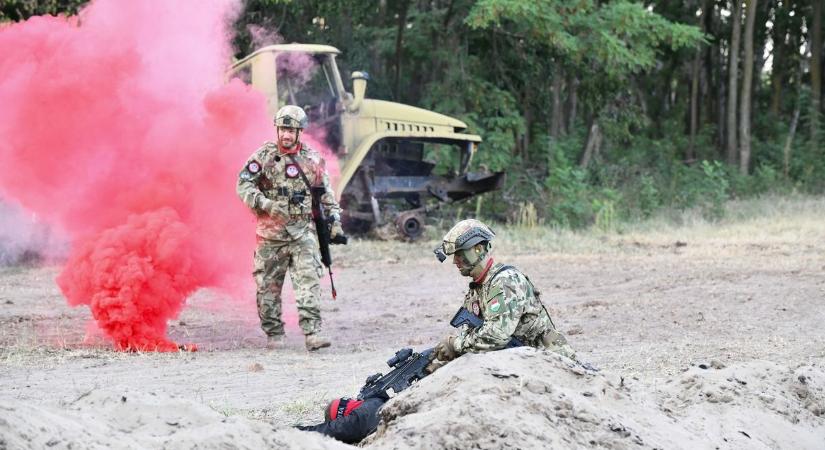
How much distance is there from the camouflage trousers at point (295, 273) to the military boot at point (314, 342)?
0.14 feet

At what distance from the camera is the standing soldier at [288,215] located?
345 inches

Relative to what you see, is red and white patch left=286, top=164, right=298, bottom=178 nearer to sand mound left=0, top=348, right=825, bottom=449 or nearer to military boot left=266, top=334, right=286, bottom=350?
military boot left=266, top=334, right=286, bottom=350

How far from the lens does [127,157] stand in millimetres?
9461

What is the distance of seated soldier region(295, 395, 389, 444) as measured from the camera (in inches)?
219

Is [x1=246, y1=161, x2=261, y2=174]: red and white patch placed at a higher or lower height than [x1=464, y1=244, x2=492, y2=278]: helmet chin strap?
higher

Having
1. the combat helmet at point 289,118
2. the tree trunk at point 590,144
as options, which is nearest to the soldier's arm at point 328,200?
the combat helmet at point 289,118

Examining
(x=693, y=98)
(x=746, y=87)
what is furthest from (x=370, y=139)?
(x=693, y=98)

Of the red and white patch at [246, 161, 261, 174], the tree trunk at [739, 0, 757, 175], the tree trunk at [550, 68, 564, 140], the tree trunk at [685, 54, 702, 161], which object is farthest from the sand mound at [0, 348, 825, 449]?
the tree trunk at [685, 54, 702, 161]

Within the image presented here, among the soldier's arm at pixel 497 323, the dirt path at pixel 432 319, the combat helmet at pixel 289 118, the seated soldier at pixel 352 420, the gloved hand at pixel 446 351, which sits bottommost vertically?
the dirt path at pixel 432 319

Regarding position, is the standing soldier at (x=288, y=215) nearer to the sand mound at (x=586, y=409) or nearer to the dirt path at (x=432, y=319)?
the dirt path at (x=432, y=319)

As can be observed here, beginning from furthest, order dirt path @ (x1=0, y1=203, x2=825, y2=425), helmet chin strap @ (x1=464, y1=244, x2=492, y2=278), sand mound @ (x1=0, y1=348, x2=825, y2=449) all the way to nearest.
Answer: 1. dirt path @ (x1=0, y1=203, x2=825, y2=425)
2. helmet chin strap @ (x1=464, y1=244, x2=492, y2=278)
3. sand mound @ (x1=0, y1=348, x2=825, y2=449)

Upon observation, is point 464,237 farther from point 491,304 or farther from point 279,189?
point 279,189

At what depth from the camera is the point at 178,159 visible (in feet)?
31.4

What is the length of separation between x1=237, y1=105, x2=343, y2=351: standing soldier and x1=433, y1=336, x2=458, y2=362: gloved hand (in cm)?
306
